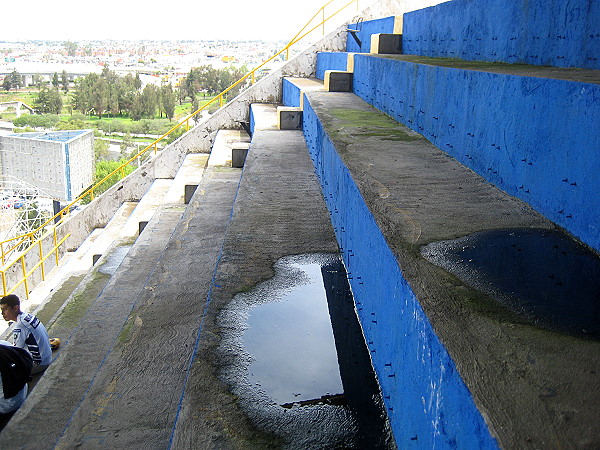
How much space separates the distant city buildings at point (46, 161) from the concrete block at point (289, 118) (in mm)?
25057

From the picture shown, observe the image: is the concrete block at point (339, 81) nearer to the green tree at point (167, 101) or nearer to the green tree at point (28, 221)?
the green tree at point (28, 221)

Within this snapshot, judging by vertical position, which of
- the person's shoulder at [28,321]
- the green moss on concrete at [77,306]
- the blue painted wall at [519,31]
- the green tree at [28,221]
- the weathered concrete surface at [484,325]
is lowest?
the green tree at [28,221]

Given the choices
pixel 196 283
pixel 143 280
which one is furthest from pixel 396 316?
pixel 143 280

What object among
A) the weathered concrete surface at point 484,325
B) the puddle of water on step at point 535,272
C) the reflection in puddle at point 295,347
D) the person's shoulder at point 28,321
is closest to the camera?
the weathered concrete surface at point 484,325

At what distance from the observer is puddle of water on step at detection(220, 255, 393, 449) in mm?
2660

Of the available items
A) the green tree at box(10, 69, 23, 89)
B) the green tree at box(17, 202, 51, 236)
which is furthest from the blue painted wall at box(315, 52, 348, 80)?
the green tree at box(10, 69, 23, 89)

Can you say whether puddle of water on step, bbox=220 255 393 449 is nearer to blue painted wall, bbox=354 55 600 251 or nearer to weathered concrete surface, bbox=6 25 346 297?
blue painted wall, bbox=354 55 600 251

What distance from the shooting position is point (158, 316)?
4.56m

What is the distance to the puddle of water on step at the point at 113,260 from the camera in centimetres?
758

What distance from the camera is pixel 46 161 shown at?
1280 inches

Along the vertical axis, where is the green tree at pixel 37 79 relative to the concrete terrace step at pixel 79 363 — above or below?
below

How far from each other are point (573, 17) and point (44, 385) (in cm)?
468

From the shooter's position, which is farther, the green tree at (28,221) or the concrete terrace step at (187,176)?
the green tree at (28,221)

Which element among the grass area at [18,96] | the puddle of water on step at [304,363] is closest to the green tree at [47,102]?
the grass area at [18,96]
